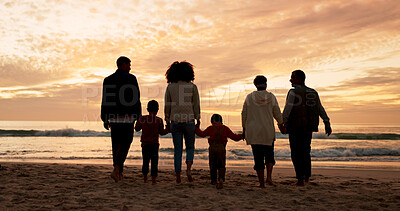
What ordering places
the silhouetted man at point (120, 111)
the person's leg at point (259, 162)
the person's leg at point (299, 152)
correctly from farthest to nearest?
the person's leg at point (299, 152) < the silhouetted man at point (120, 111) < the person's leg at point (259, 162)

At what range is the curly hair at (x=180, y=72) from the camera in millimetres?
5062

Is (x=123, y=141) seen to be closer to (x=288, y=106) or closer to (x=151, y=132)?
(x=151, y=132)

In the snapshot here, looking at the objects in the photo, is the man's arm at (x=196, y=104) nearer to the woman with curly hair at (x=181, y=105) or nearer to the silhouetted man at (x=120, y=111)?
the woman with curly hair at (x=181, y=105)

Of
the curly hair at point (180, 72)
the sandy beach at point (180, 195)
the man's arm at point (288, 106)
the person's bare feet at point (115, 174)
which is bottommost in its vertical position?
the sandy beach at point (180, 195)

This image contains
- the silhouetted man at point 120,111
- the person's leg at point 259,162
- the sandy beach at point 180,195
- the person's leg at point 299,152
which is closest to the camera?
the sandy beach at point 180,195

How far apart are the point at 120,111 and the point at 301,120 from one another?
3147 millimetres

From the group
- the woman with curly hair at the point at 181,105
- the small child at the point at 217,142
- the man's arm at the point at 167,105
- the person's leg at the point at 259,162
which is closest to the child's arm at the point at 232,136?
the small child at the point at 217,142

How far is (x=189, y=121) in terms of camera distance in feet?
16.2

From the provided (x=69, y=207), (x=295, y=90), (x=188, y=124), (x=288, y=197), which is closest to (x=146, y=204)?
(x=69, y=207)

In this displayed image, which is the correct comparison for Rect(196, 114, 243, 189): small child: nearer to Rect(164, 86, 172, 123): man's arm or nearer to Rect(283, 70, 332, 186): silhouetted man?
Rect(164, 86, 172, 123): man's arm

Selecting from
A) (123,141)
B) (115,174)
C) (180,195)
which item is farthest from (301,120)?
(115,174)

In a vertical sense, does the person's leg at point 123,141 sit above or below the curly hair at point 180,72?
below

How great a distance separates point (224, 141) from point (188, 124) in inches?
26.7

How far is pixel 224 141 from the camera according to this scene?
4.97 m
